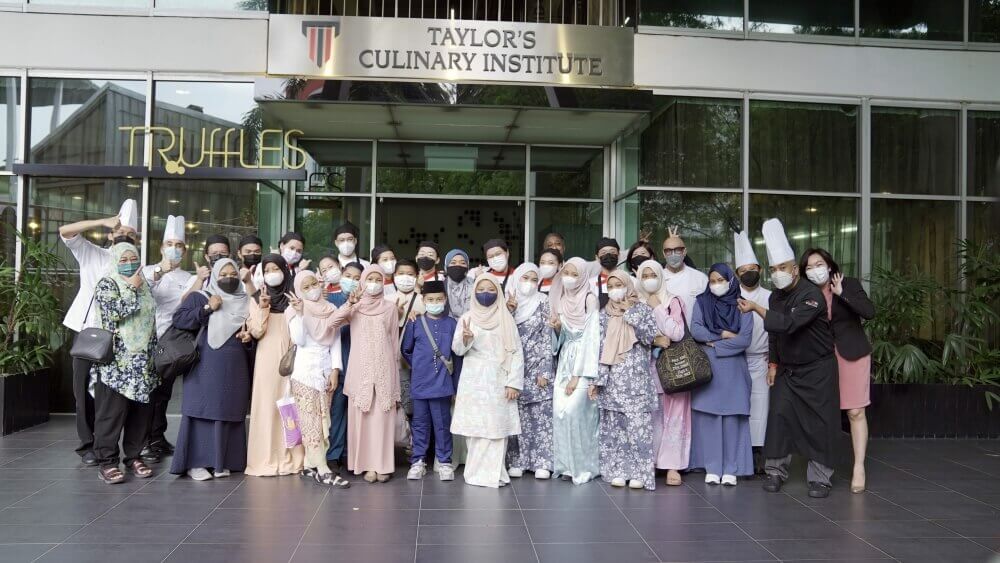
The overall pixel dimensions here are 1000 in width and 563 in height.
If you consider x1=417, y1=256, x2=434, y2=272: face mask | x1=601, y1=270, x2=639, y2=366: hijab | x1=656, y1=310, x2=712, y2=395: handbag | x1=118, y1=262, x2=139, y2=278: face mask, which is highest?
x1=417, y1=256, x2=434, y2=272: face mask

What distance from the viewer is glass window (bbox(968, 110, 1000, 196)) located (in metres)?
9.46

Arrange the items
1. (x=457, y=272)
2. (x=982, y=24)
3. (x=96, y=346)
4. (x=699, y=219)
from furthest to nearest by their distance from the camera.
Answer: (x=982, y=24) < (x=699, y=219) < (x=457, y=272) < (x=96, y=346)

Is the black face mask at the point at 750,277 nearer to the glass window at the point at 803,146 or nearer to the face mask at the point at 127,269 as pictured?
the glass window at the point at 803,146

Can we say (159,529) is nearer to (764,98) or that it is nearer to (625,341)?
(625,341)

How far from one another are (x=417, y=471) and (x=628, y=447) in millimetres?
1583

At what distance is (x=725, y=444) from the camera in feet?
19.2

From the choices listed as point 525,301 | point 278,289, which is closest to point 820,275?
point 525,301

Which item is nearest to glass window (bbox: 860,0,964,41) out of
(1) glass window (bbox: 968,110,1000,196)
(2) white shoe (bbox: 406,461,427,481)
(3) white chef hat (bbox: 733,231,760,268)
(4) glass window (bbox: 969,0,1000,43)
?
(4) glass window (bbox: 969,0,1000,43)

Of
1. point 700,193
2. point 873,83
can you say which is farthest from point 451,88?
point 873,83

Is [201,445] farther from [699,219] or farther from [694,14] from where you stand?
[694,14]

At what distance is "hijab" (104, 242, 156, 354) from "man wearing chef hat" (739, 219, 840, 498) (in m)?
4.42

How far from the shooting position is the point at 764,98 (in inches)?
367

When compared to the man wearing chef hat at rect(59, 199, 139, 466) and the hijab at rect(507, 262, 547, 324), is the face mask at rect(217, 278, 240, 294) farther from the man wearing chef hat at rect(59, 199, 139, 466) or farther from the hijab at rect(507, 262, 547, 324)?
the hijab at rect(507, 262, 547, 324)

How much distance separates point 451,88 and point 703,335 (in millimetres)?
4205
